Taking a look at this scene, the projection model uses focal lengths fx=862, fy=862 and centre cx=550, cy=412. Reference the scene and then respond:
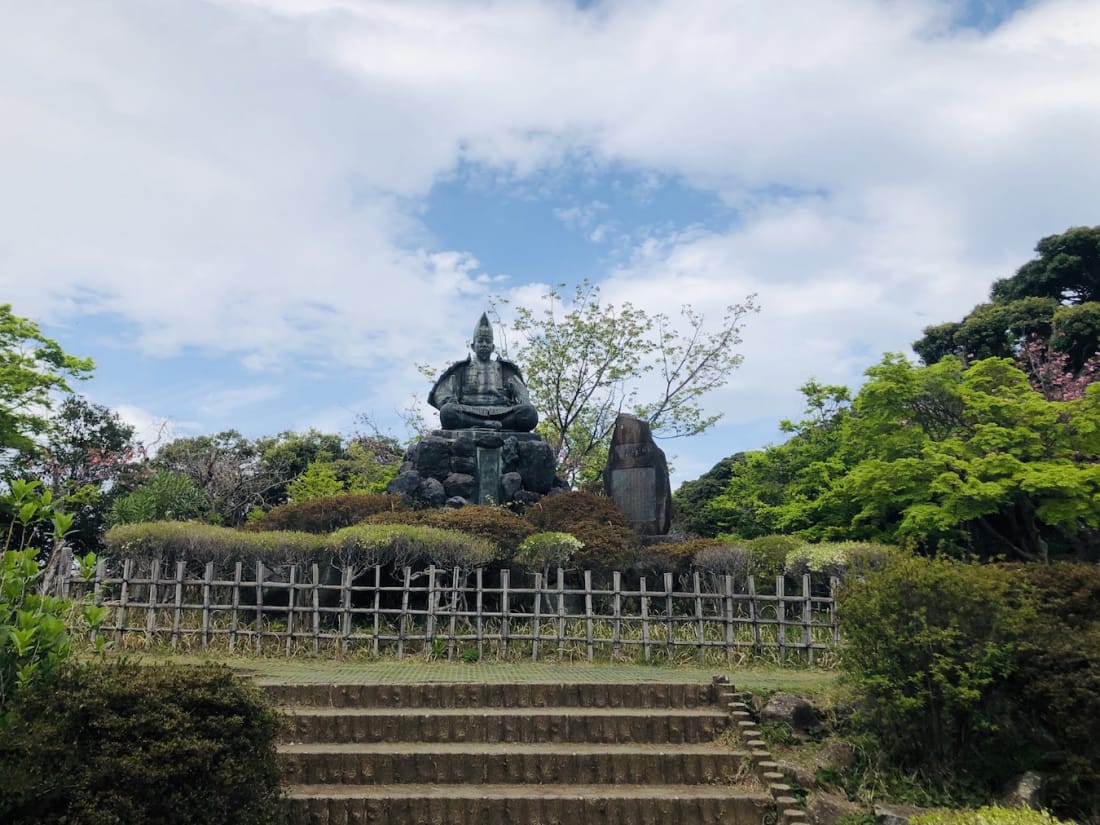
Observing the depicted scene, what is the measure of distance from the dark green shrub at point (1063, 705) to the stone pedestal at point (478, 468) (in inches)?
432

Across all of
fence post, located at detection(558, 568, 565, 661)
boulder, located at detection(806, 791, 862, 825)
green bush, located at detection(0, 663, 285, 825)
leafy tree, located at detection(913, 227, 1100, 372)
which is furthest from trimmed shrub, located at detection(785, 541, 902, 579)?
leafy tree, located at detection(913, 227, 1100, 372)

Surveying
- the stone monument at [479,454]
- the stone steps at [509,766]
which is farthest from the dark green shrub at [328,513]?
the stone steps at [509,766]

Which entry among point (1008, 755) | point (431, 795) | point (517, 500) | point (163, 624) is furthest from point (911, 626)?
point (517, 500)

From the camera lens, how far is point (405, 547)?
11938 millimetres

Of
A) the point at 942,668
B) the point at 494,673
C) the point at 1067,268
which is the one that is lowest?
the point at 494,673

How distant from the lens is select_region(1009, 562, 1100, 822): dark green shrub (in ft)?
20.2

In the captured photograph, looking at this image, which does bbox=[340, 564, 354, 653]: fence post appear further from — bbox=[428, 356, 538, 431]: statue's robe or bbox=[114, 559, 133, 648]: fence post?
bbox=[428, 356, 538, 431]: statue's robe

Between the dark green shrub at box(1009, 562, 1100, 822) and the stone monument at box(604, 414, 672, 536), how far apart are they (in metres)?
9.45

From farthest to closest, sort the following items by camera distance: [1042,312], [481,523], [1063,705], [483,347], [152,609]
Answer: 1. [1042,312]
2. [483,347]
3. [481,523]
4. [152,609]
5. [1063,705]

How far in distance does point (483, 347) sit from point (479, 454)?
9.63ft

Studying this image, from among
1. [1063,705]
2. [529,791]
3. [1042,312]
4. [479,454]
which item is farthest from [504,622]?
[1042,312]

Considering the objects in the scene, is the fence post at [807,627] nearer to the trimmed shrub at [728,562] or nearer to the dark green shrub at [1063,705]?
the trimmed shrub at [728,562]

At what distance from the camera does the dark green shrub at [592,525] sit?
42.0 ft

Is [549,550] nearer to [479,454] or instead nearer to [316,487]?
[479,454]
